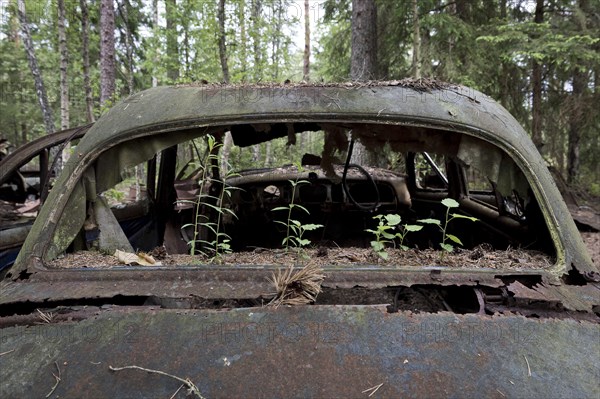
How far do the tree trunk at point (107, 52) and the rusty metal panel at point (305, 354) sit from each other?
852 cm

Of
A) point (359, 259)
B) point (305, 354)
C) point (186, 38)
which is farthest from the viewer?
point (186, 38)

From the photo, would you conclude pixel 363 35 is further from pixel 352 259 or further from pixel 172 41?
pixel 172 41

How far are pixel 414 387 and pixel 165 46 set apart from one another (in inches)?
599

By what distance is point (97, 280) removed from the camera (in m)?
1.43

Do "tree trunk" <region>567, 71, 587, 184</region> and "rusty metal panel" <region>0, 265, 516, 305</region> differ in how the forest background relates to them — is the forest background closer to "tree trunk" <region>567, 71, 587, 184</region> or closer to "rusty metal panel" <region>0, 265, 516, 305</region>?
"tree trunk" <region>567, 71, 587, 184</region>

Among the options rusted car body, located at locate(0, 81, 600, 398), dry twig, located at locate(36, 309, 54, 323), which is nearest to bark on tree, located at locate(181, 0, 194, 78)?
rusted car body, located at locate(0, 81, 600, 398)

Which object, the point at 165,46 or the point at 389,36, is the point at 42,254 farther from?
the point at 165,46

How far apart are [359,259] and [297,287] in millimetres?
426

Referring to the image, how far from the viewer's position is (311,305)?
1275mm

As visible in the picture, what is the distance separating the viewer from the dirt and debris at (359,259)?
158cm

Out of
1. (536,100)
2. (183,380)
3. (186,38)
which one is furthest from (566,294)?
(186,38)

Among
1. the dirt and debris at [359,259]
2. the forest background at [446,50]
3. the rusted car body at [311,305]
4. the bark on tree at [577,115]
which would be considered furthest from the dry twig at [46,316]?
the bark on tree at [577,115]

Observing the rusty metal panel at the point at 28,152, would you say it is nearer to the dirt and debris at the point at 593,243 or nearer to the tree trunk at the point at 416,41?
the dirt and debris at the point at 593,243

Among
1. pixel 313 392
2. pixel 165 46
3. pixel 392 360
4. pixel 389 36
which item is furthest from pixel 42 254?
pixel 165 46
